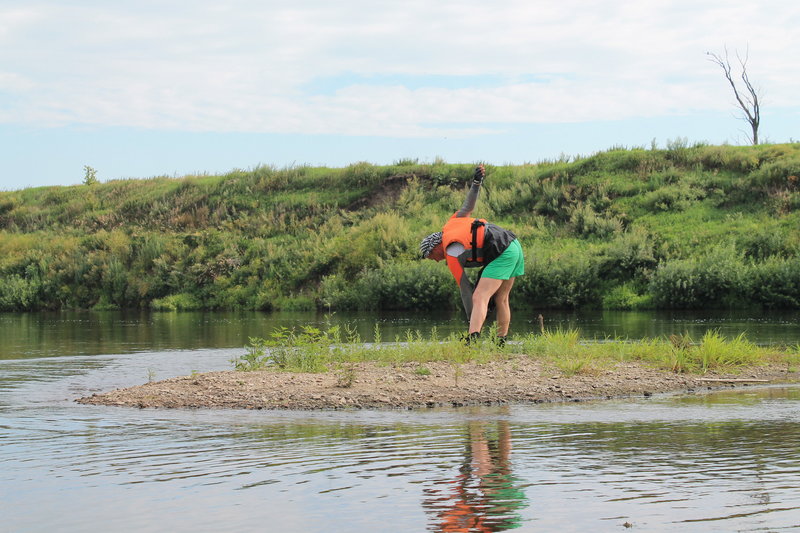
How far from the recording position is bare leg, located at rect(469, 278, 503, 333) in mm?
13406

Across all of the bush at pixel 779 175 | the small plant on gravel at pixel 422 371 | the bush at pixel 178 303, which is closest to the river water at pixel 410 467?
the small plant on gravel at pixel 422 371

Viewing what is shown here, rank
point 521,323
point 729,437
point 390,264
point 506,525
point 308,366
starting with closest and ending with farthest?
point 506,525 < point 729,437 < point 308,366 < point 521,323 < point 390,264

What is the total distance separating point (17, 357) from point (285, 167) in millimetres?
36317

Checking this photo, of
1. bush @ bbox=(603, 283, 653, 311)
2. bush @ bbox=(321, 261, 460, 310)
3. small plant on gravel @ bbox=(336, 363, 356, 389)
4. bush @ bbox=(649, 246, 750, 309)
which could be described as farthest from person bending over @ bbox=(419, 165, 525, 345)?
bush @ bbox=(321, 261, 460, 310)

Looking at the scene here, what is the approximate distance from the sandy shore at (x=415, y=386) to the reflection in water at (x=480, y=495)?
2.71 metres

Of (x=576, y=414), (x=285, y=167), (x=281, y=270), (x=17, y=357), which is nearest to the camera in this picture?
(x=576, y=414)

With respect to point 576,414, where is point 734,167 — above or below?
above

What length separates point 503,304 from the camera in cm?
1392

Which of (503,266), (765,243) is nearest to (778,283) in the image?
(765,243)

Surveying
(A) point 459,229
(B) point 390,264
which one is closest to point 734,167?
(B) point 390,264

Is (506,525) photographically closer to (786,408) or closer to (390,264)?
(786,408)

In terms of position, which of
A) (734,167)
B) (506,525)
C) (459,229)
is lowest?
(506,525)

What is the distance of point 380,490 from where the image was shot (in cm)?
649

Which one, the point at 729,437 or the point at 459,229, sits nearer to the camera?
the point at 729,437
